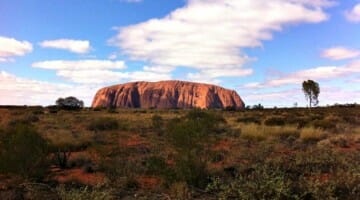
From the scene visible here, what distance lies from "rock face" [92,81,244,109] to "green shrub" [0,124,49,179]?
136934mm

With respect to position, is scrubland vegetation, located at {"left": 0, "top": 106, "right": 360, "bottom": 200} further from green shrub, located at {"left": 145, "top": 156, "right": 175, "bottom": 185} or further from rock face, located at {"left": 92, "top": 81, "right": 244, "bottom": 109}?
rock face, located at {"left": 92, "top": 81, "right": 244, "bottom": 109}

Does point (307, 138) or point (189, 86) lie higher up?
point (189, 86)

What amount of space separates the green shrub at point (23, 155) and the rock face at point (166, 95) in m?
137

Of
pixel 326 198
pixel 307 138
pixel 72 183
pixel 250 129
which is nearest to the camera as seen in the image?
pixel 326 198

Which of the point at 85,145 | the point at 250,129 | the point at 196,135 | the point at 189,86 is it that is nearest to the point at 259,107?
the point at 250,129

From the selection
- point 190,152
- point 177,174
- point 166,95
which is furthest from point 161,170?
point 166,95

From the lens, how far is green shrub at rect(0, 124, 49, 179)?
853 centimetres

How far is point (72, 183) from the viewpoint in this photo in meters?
8.54

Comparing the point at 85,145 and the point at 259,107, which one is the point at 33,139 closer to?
the point at 85,145

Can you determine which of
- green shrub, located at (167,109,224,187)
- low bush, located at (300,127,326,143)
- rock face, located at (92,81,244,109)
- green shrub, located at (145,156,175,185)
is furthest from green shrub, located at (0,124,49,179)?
rock face, located at (92,81,244,109)

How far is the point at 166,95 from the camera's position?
497ft

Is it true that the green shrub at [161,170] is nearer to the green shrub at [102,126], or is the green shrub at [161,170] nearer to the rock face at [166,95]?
the green shrub at [102,126]

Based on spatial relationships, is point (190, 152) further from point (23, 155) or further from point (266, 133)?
point (266, 133)

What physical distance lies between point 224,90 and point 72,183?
15400cm
